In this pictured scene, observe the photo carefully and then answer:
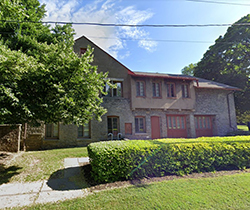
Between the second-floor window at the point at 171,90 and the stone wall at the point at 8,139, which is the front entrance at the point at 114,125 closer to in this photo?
the second-floor window at the point at 171,90

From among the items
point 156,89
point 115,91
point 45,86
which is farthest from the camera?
point 156,89

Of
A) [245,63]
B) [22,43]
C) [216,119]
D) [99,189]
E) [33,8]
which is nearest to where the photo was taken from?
[99,189]

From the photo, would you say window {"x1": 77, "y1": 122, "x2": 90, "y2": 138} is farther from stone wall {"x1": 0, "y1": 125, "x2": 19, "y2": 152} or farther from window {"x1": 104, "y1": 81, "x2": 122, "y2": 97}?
stone wall {"x1": 0, "y1": 125, "x2": 19, "y2": 152}

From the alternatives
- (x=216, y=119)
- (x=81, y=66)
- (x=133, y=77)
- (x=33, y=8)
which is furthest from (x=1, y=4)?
(x=216, y=119)

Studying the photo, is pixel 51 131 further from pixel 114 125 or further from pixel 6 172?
pixel 6 172

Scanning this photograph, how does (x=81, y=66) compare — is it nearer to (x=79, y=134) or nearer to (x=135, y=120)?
(x=79, y=134)

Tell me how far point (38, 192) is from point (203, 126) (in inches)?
633

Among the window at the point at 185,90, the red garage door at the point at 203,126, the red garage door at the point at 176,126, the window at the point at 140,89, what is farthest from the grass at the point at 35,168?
the red garage door at the point at 203,126

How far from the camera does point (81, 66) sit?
5.61m

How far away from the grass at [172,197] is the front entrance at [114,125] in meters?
8.73

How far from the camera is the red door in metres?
14.5

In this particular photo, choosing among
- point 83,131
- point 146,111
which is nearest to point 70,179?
point 83,131

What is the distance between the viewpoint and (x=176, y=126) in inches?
610

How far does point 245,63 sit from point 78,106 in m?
24.9
